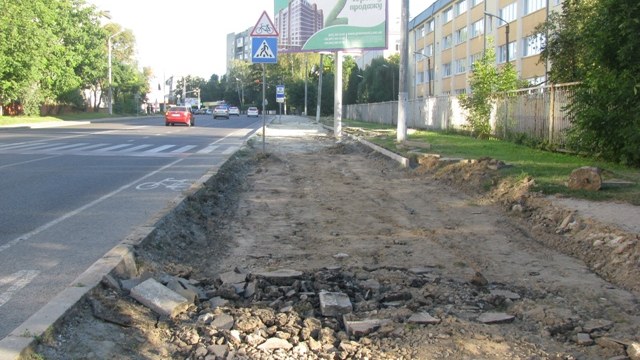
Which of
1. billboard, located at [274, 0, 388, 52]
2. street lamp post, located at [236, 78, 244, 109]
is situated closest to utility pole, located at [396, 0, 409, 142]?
billboard, located at [274, 0, 388, 52]

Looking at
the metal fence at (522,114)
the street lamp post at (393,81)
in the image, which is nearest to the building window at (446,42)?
the street lamp post at (393,81)

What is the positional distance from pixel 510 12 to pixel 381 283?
145 feet

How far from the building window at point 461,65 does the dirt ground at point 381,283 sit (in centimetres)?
4674

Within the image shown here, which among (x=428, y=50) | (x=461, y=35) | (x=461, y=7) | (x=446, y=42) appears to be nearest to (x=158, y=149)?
(x=461, y=35)

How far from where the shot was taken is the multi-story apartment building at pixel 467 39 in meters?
41.8

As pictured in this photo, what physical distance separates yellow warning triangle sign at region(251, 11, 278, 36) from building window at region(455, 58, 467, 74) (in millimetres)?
41565

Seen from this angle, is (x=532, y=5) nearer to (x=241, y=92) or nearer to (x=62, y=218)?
(x=62, y=218)

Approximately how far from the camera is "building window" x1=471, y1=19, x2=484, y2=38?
51875 mm

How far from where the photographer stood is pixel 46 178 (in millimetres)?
13461

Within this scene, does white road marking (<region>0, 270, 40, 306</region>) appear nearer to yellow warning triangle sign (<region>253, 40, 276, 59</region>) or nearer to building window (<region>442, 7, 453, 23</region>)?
yellow warning triangle sign (<region>253, 40, 276, 59</region>)

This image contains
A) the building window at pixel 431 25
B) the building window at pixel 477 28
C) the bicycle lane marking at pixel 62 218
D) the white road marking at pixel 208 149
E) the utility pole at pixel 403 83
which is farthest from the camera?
the building window at pixel 431 25

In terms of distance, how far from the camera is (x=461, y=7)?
5731cm

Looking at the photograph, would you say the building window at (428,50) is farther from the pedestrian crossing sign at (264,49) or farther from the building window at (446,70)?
the pedestrian crossing sign at (264,49)

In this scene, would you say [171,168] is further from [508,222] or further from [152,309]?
[152,309]
